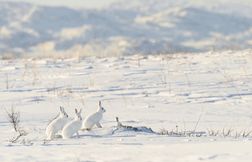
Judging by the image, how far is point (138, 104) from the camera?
905 centimetres

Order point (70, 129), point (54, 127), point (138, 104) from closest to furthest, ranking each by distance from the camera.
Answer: point (70, 129), point (54, 127), point (138, 104)

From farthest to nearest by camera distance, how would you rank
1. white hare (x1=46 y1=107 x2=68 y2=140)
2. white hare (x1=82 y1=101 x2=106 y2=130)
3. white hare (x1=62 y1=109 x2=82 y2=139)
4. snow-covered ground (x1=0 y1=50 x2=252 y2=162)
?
white hare (x1=82 y1=101 x2=106 y2=130)
white hare (x1=46 y1=107 x2=68 y2=140)
white hare (x1=62 y1=109 x2=82 y2=139)
snow-covered ground (x1=0 y1=50 x2=252 y2=162)

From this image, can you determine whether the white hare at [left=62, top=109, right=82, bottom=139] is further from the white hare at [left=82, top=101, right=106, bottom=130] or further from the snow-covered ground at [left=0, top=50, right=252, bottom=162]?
the white hare at [left=82, top=101, right=106, bottom=130]

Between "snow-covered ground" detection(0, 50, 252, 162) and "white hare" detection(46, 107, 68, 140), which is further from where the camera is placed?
→ "white hare" detection(46, 107, 68, 140)

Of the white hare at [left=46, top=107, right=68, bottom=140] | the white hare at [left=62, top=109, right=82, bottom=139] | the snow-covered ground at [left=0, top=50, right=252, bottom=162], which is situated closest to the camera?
the snow-covered ground at [left=0, top=50, right=252, bottom=162]

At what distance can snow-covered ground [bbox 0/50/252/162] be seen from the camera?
473 centimetres

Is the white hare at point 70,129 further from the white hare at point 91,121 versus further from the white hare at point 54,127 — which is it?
the white hare at point 91,121

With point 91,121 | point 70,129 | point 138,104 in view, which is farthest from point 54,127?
point 138,104

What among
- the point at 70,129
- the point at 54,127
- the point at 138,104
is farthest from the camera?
the point at 138,104

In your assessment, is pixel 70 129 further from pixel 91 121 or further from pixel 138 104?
pixel 138 104

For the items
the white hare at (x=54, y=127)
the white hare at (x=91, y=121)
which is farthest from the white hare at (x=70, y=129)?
the white hare at (x=91, y=121)

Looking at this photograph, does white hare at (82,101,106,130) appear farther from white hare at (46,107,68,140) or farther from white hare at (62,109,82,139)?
Result: white hare at (62,109,82,139)

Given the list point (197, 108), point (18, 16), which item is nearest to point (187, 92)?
point (197, 108)

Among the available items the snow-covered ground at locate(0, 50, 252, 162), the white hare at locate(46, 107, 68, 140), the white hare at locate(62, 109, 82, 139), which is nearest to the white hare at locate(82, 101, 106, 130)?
the snow-covered ground at locate(0, 50, 252, 162)
